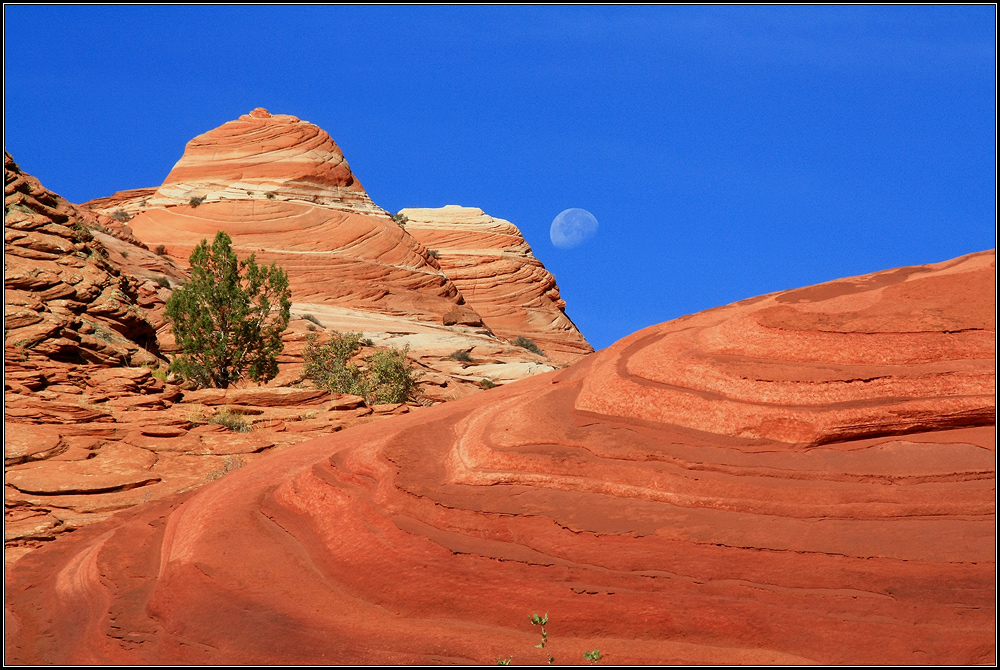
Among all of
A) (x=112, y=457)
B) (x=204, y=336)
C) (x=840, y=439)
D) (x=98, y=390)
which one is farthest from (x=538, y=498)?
(x=204, y=336)

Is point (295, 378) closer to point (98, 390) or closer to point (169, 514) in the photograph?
point (98, 390)

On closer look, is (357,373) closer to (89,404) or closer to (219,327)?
(219,327)

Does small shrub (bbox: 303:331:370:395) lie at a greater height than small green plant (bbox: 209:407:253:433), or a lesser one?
greater

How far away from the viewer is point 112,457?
565 inches

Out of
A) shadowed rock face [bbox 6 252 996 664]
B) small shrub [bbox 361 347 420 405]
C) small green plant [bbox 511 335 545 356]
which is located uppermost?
small green plant [bbox 511 335 545 356]

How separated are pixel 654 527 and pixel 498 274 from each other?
60343 millimetres

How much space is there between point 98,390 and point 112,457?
4768mm

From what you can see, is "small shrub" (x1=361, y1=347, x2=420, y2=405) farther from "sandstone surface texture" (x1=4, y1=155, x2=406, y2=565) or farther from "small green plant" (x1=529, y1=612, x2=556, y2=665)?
"small green plant" (x1=529, y1=612, x2=556, y2=665)

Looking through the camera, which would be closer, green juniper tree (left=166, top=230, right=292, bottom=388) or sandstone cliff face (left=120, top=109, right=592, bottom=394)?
green juniper tree (left=166, top=230, right=292, bottom=388)

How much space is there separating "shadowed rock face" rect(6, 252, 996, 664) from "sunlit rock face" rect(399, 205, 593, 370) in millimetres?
51164

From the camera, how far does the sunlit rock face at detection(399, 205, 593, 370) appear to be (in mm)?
63625

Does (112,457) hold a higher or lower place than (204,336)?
lower

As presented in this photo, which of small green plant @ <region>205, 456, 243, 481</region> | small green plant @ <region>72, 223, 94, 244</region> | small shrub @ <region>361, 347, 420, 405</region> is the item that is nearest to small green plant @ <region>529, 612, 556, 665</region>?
small green plant @ <region>205, 456, 243, 481</region>

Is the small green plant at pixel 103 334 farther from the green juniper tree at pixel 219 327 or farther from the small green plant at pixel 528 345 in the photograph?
the small green plant at pixel 528 345
